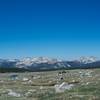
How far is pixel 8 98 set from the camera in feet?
169

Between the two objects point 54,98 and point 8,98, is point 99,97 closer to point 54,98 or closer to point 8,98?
point 54,98

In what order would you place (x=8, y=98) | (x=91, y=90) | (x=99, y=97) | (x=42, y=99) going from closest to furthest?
(x=99, y=97)
(x=42, y=99)
(x=8, y=98)
(x=91, y=90)

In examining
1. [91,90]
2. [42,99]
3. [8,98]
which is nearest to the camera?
[42,99]

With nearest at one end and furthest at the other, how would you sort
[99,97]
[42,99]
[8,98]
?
[99,97] → [42,99] → [8,98]

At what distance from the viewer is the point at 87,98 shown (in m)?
45.9

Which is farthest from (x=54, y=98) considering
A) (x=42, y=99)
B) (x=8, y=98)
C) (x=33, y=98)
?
(x=8, y=98)

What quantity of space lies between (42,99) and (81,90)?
10.8m

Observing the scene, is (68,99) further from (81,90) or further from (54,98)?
(81,90)

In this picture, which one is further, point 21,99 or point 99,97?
point 21,99

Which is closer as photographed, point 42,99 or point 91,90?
point 42,99

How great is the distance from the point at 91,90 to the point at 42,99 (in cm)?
1135

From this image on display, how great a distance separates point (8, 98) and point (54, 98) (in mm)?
8876

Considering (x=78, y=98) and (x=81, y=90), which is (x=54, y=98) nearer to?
(x=78, y=98)

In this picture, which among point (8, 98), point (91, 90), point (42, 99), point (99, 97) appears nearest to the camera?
point (99, 97)
